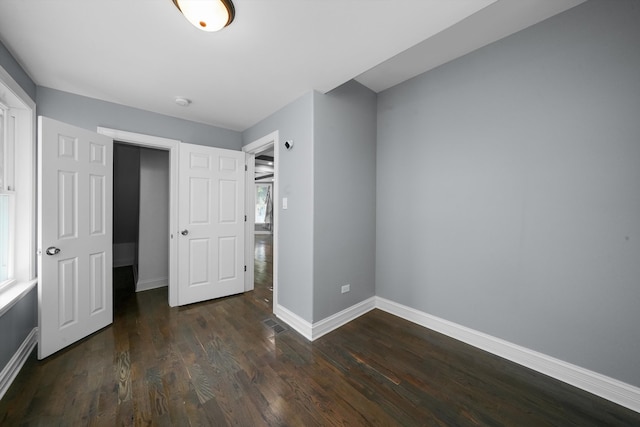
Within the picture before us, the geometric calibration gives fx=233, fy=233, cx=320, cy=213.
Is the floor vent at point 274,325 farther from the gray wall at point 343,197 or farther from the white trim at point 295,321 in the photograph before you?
the gray wall at point 343,197

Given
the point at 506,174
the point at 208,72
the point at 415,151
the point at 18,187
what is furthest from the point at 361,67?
the point at 18,187

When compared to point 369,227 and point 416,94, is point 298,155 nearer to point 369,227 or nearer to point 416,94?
point 369,227

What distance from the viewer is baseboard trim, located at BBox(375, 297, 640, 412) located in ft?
4.99

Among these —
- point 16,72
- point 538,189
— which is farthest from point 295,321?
point 16,72

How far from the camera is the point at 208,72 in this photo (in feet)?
6.73

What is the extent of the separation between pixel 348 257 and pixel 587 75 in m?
2.38

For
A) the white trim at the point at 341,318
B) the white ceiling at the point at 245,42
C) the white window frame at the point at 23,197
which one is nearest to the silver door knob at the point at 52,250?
the white window frame at the point at 23,197

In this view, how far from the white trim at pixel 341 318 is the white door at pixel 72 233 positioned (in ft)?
7.20

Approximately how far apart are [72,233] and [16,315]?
27.9 inches

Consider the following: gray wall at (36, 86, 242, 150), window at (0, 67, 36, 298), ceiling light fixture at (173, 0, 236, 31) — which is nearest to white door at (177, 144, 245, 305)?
gray wall at (36, 86, 242, 150)

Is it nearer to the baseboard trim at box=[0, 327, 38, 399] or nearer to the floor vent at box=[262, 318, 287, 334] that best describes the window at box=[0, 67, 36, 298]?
the baseboard trim at box=[0, 327, 38, 399]

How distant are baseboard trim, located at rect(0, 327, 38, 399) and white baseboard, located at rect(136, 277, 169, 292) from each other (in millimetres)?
1343

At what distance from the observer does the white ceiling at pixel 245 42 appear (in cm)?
139

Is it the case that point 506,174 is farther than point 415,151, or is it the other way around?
point 415,151
